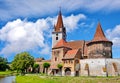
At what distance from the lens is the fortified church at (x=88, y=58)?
194 feet

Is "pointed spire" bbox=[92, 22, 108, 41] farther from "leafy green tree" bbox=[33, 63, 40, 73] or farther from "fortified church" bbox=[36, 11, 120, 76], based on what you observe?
"leafy green tree" bbox=[33, 63, 40, 73]

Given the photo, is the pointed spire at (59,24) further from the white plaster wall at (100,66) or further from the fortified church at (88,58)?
the white plaster wall at (100,66)

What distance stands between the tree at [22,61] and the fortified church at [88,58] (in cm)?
1311

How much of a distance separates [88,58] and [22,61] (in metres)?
29.1

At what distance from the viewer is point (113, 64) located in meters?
59.0

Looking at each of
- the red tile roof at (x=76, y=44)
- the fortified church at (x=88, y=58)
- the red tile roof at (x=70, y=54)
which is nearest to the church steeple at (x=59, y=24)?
the fortified church at (x=88, y=58)

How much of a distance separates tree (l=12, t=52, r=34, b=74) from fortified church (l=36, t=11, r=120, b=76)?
43.0 ft

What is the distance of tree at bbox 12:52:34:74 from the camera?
8376 centimetres

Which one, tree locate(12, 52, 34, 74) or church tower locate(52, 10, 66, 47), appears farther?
church tower locate(52, 10, 66, 47)

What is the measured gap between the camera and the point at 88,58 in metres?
65.4

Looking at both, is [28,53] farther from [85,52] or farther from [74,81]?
[74,81]

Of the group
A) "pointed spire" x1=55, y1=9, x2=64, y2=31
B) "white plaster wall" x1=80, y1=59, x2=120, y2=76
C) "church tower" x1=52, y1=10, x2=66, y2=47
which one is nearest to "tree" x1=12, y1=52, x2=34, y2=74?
"church tower" x1=52, y1=10, x2=66, y2=47

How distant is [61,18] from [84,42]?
92.6 feet

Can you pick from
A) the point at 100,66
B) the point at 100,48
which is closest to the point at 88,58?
the point at 100,48
